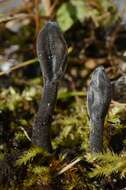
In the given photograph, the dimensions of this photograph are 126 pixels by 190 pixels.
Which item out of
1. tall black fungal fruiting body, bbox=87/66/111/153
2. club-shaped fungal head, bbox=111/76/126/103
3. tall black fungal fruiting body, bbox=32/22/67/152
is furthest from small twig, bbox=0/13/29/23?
tall black fungal fruiting body, bbox=87/66/111/153

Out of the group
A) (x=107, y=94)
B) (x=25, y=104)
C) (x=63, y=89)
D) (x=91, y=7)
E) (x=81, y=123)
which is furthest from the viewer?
(x=91, y=7)

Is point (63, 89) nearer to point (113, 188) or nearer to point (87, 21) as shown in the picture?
point (87, 21)

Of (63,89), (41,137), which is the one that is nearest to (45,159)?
(41,137)

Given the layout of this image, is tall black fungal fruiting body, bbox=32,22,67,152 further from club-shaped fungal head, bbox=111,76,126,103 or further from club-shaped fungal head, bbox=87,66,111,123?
club-shaped fungal head, bbox=111,76,126,103

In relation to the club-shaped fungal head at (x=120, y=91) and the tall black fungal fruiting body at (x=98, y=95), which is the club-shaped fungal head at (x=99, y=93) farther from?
the club-shaped fungal head at (x=120, y=91)

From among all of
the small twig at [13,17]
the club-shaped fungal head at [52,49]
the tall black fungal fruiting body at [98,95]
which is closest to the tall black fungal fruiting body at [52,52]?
the club-shaped fungal head at [52,49]

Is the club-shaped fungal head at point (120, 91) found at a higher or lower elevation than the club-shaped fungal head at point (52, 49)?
lower
